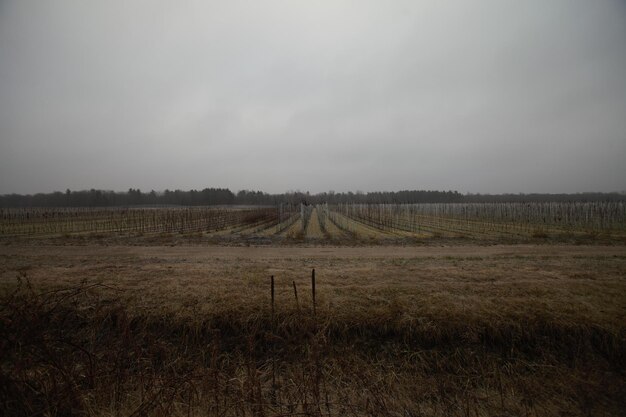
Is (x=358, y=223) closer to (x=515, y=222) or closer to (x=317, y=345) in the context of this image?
(x=515, y=222)

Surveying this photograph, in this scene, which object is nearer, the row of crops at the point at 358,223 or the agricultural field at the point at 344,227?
the agricultural field at the point at 344,227

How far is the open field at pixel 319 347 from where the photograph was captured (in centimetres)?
349

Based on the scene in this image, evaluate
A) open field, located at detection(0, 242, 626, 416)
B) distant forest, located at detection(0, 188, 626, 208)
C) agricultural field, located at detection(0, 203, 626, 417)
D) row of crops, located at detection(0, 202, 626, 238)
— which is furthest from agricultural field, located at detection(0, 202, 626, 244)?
distant forest, located at detection(0, 188, 626, 208)

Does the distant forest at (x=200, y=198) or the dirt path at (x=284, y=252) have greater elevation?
the distant forest at (x=200, y=198)

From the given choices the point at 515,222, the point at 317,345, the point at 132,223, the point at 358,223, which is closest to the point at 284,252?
the point at 317,345

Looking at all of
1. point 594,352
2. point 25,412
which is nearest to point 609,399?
point 594,352

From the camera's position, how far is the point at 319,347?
17.5ft

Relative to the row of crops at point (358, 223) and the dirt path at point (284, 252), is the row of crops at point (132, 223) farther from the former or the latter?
the dirt path at point (284, 252)

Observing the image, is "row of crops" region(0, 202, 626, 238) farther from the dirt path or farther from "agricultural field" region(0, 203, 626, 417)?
"agricultural field" region(0, 203, 626, 417)

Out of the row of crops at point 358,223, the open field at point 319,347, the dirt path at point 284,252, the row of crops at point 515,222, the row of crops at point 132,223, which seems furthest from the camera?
the row of crops at point 132,223

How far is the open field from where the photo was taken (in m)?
3.49

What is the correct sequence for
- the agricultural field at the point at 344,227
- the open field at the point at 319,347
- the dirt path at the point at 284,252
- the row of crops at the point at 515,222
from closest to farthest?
the open field at the point at 319,347, the dirt path at the point at 284,252, the agricultural field at the point at 344,227, the row of crops at the point at 515,222

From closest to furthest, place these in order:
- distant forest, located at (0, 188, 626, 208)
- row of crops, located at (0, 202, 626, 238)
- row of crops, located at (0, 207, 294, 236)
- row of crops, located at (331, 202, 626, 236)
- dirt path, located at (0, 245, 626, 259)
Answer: dirt path, located at (0, 245, 626, 259) → row of crops, located at (331, 202, 626, 236) → row of crops, located at (0, 202, 626, 238) → row of crops, located at (0, 207, 294, 236) → distant forest, located at (0, 188, 626, 208)

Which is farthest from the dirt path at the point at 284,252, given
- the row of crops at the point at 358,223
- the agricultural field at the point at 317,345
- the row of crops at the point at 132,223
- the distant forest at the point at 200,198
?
the distant forest at the point at 200,198
